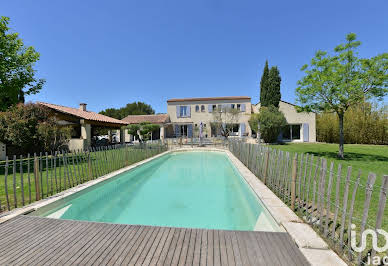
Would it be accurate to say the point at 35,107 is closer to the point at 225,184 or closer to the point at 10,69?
the point at 10,69

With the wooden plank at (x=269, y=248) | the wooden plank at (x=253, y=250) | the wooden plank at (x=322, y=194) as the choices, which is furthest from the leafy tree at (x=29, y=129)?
the wooden plank at (x=322, y=194)

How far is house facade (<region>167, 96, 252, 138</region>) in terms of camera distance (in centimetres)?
2625

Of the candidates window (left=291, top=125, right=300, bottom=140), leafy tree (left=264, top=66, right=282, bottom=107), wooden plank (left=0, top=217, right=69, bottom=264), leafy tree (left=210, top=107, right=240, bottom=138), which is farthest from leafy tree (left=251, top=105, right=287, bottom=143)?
wooden plank (left=0, top=217, right=69, bottom=264)

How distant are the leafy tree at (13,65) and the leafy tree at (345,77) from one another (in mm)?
16567

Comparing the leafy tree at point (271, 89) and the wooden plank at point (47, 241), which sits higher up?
the leafy tree at point (271, 89)

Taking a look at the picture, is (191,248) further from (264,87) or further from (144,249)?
(264,87)

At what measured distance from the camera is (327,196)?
2803mm

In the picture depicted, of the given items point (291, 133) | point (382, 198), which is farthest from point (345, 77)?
point (291, 133)

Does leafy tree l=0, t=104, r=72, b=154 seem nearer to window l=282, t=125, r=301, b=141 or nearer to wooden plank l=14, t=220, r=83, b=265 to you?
wooden plank l=14, t=220, r=83, b=265

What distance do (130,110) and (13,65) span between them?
1946 inches

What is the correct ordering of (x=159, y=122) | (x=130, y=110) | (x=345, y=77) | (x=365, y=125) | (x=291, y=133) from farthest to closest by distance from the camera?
(x=130, y=110)
(x=159, y=122)
(x=291, y=133)
(x=365, y=125)
(x=345, y=77)

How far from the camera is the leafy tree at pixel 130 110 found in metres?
53.6

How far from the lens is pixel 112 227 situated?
3.29m

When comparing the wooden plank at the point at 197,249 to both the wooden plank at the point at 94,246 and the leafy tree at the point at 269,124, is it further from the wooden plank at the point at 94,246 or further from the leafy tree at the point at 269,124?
the leafy tree at the point at 269,124
